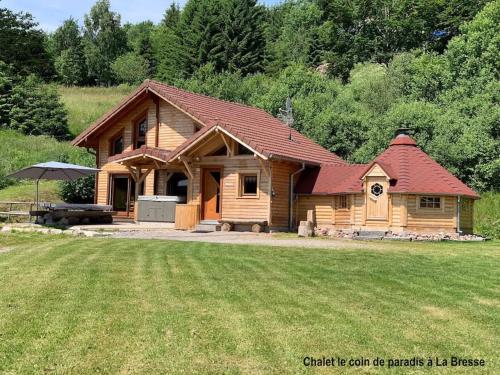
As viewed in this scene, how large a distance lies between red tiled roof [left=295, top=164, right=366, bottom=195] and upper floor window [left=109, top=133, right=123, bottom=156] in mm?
9601

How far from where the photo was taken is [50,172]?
2402cm

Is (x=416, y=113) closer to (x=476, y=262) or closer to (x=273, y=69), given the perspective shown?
(x=476, y=262)

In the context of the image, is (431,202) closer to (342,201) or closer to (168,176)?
(342,201)

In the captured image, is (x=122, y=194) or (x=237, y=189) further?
(x=122, y=194)

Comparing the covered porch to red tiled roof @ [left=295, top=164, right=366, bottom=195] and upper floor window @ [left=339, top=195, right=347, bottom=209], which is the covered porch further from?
upper floor window @ [left=339, top=195, right=347, bottom=209]

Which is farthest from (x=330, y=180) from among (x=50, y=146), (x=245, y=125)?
(x=50, y=146)

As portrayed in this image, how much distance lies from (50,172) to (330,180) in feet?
38.1

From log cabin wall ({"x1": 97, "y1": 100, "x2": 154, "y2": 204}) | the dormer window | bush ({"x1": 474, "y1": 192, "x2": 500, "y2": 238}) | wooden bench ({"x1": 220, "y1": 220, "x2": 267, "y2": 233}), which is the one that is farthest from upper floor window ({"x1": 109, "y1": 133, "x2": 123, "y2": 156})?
bush ({"x1": 474, "y1": 192, "x2": 500, "y2": 238})

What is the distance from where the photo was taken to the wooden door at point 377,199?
2161 cm

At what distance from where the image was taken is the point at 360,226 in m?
22.2

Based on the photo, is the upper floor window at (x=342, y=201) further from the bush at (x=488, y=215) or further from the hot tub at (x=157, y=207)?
the hot tub at (x=157, y=207)

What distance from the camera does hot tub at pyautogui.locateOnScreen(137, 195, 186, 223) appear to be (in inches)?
981

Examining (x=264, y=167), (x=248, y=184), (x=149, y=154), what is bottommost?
(x=248, y=184)

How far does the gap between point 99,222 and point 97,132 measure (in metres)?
5.69
